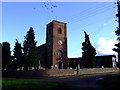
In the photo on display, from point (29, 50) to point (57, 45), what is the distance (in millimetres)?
18912

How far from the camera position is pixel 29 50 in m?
46.0

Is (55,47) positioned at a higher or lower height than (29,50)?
higher

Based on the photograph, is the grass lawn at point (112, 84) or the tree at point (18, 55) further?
the tree at point (18, 55)

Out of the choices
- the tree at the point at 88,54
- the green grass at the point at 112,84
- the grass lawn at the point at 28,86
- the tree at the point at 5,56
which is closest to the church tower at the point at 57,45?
the tree at the point at 88,54

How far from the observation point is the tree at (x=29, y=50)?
148 feet

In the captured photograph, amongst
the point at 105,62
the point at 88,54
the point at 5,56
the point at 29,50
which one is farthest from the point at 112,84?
the point at 105,62

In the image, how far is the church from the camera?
6222cm

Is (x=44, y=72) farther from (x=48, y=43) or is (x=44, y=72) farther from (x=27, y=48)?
(x=48, y=43)

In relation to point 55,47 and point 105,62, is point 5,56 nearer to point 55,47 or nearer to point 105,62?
point 55,47

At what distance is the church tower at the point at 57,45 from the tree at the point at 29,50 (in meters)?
15.6

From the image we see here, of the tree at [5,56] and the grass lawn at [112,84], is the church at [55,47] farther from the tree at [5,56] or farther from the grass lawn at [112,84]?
the grass lawn at [112,84]

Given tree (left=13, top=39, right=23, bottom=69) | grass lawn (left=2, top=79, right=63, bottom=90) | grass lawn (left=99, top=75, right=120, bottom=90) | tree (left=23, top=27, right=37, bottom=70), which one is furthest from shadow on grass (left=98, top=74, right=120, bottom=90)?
tree (left=13, top=39, right=23, bottom=69)

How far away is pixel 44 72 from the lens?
41625 millimetres

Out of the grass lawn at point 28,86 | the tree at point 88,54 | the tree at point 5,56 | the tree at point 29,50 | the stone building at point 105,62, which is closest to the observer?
the grass lawn at point 28,86
